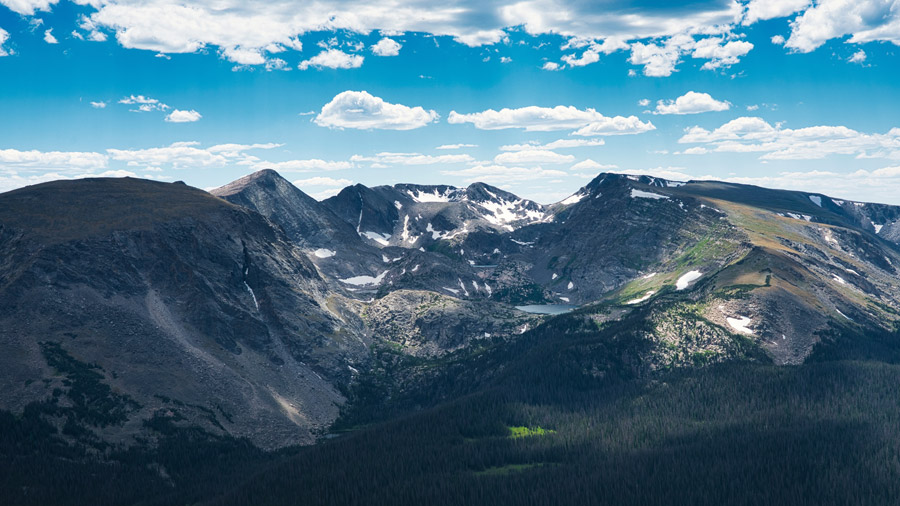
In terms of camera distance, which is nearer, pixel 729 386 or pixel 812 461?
pixel 812 461

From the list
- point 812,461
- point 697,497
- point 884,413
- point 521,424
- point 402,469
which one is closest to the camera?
point 697,497

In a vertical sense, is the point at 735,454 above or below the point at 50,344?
below

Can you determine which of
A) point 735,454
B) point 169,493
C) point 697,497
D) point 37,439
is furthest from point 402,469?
point 37,439

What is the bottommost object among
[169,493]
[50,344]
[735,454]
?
[169,493]

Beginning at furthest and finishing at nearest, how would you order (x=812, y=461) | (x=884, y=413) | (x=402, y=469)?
(x=884, y=413) < (x=402, y=469) < (x=812, y=461)

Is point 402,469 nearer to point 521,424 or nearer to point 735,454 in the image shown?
point 521,424

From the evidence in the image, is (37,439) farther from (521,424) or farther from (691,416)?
(691,416)

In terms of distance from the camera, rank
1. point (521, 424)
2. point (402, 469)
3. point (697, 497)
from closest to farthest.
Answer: point (697, 497) → point (402, 469) → point (521, 424)

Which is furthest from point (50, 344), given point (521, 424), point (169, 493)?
point (521, 424)

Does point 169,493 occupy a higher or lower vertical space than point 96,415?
lower
